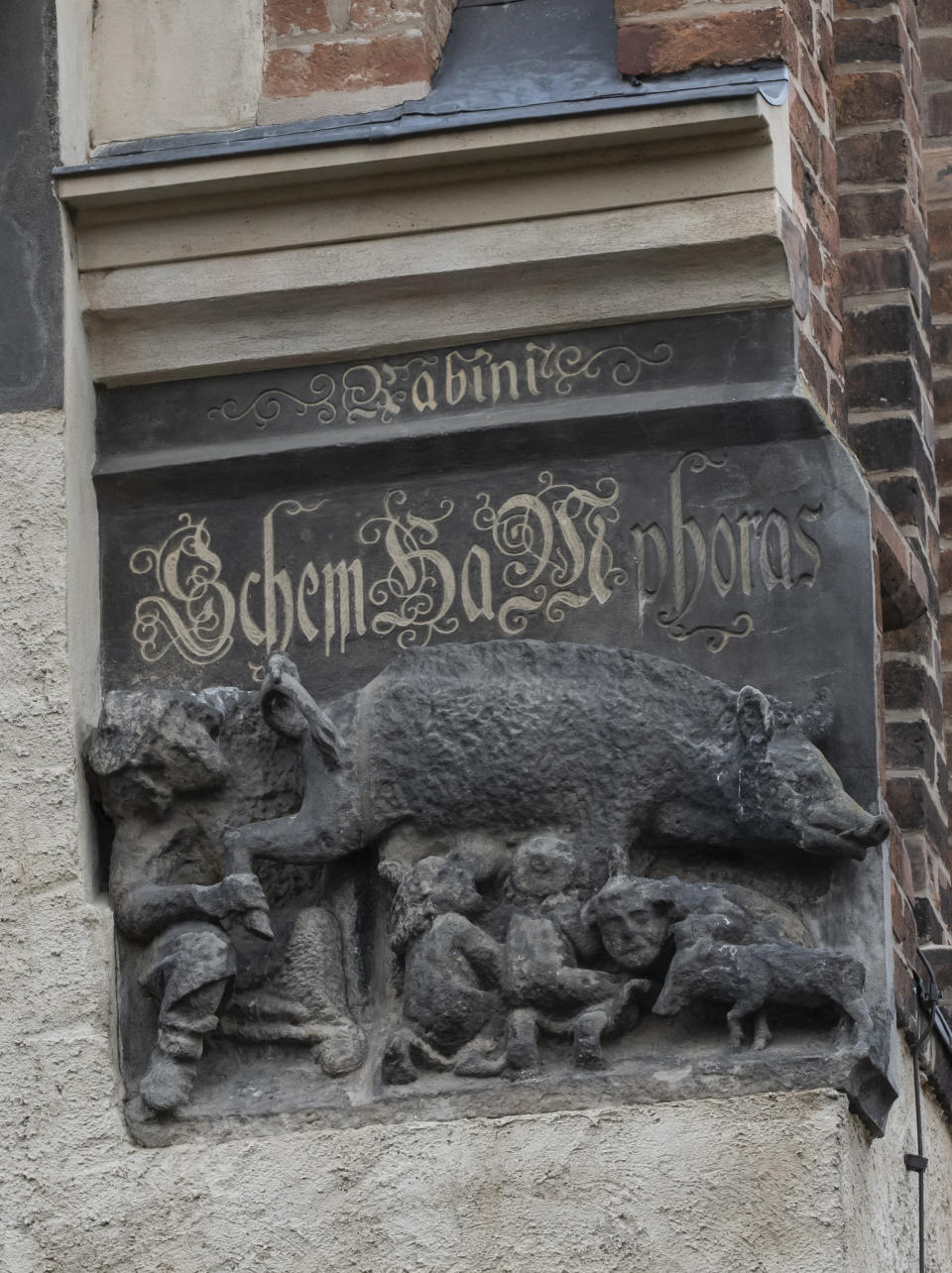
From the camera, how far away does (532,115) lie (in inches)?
194

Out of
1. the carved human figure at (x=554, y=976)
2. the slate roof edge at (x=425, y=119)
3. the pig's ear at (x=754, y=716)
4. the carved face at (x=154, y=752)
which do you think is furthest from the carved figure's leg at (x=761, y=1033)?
the slate roof edge at (x=425, y=119)

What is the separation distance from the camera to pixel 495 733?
4.81 metres

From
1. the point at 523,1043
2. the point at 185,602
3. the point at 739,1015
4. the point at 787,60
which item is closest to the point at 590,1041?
the point at 523,1043

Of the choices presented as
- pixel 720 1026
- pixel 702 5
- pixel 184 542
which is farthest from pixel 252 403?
pixel 720 1026

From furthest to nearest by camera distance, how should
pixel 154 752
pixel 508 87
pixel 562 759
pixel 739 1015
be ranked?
pixel 508 87 → pixel 154 752 → pixel 562 759 → pixel 739 1015

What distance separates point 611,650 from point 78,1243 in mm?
1259

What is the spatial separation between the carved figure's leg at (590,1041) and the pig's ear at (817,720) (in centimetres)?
56

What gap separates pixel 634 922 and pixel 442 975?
308 mm

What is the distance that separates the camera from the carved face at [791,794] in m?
4.66

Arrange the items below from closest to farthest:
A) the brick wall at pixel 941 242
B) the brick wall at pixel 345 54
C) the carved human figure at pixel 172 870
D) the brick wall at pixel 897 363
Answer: the carved human figure at pixel 172 870 < the brick wall at pixel 345 54 < the brick wall at pixel 897 363 < the brick wall at pixel 941 242

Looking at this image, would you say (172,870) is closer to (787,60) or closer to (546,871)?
(546,871)

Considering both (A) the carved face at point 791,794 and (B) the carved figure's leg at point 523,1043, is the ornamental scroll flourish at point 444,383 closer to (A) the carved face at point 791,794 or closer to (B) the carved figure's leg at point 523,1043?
(A) the carved face at point 791,794

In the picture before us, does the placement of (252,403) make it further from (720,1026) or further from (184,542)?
(720,1026)

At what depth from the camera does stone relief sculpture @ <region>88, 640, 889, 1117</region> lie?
4645 millimetres
